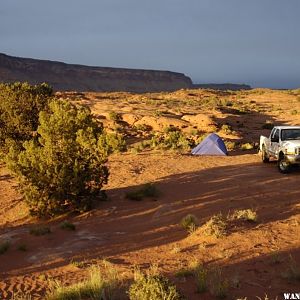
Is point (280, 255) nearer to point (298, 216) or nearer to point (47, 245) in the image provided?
point (298, 216)

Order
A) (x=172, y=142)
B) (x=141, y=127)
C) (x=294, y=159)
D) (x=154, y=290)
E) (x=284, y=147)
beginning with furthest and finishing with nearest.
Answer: (x=141, y=127), (x=172, y=142), (x=284, y=147), (x=294, y=159), (x=154, y=290)

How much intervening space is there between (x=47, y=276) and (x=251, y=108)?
44735mm

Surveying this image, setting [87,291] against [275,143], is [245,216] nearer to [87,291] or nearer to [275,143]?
[87,291]

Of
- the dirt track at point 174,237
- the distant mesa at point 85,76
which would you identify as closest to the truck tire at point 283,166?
the dirt track at point 174,237

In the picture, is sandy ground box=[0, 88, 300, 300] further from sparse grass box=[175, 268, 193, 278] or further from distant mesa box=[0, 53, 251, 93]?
distant mesa box=[0, 53, 251, 93]

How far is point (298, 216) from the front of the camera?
11.2 metres

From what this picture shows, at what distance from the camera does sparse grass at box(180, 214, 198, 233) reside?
34.6 ft

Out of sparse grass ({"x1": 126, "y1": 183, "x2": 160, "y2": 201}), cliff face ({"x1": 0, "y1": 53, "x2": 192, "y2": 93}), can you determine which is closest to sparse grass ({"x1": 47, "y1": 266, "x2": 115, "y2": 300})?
sparse grass ({"x1": 126, "y1": 183, "x2": 160, "y2": 201})

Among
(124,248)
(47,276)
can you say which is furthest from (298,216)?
(47,276)

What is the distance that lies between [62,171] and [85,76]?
99.7 m

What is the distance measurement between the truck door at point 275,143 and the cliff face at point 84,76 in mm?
75792

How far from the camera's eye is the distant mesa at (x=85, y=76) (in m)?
98.2

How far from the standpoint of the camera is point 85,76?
110625 mm

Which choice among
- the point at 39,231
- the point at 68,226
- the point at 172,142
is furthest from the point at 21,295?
the point at 172,142
